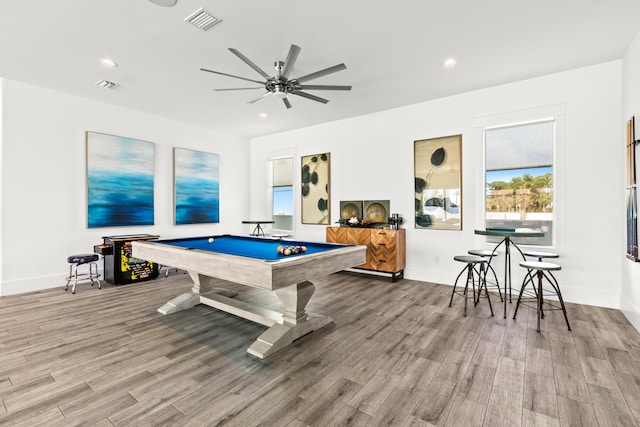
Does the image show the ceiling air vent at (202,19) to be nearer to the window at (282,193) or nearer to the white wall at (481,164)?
the white wall at (481,164)

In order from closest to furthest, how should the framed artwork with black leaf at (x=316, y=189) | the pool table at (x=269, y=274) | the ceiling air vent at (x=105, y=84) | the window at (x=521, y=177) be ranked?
1. the pool table at (x=269, y=274)
2. the window at (x=521, y=177)
3. the ceiling air vent at (x=105, y=84)
4. the framed artwork with black leaf at (x=316, y=189)

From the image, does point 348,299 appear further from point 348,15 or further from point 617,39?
point 617,39

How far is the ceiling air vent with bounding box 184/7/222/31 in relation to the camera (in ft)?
9.08

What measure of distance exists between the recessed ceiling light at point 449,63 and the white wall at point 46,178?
17.6 ft

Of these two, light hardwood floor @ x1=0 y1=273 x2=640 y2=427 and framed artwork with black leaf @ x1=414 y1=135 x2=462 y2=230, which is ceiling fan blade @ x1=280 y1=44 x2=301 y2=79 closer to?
light hardwood floor @ x1=0 y1=273 x2=640 y2=427

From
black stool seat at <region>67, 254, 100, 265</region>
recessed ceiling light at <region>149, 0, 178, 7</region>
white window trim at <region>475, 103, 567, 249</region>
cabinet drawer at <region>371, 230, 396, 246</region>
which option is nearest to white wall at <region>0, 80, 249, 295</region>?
black stool seat at <region>67, 254, 100, 265</region>

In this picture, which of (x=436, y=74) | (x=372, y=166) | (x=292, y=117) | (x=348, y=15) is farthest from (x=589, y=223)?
(x=292, y=117)

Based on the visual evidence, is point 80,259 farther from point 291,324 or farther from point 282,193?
point 282,193

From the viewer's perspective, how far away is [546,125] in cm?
419

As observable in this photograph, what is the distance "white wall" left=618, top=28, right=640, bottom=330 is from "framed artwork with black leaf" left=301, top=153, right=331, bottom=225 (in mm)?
4470

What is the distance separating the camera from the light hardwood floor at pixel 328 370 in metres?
1.78

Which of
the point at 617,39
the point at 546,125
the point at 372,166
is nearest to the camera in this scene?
the point at 617,39

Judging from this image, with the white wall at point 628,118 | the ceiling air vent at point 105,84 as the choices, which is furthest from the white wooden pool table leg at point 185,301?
the white wall at point 628,118

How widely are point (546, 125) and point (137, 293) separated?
642 cm
